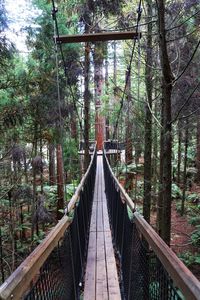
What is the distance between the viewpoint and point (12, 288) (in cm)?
94

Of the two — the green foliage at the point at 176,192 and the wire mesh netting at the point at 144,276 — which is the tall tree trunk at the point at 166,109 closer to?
the wire mesh netting at the point at 144,276

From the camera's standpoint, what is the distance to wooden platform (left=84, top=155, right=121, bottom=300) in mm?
2490

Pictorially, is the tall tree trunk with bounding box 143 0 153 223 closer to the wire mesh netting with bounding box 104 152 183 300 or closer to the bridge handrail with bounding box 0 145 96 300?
the wire mesh netting with bounding box 104 152 183 300

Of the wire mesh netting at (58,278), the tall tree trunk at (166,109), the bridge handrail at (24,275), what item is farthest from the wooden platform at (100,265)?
the bridge handrail at (24,275)

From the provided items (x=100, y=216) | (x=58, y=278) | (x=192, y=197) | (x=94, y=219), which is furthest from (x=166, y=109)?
(x=192, y=197)

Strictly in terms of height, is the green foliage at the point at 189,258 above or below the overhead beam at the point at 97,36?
below

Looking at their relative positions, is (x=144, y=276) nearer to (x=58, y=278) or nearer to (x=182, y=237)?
(x=58, y=278)

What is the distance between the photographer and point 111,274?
2832mm

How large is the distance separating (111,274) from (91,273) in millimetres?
173

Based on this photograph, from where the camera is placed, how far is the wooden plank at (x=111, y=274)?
245 cm

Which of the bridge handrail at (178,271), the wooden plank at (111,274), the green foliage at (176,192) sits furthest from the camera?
the green foliage at (176,192)

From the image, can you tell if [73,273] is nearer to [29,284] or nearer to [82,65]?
[29,284]

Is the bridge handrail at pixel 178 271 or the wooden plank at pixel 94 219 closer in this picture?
the bridge handrail at pixel 178 271

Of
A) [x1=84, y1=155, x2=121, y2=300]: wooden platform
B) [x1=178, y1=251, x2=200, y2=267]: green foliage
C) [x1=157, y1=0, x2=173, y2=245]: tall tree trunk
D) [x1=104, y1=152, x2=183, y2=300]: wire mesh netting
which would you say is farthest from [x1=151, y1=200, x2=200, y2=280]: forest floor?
[x1=104, y1=152, x2=183, y2=300]: wire mesh netting
